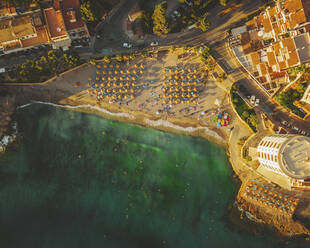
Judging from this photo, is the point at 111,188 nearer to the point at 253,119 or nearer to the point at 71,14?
the point at 253,119

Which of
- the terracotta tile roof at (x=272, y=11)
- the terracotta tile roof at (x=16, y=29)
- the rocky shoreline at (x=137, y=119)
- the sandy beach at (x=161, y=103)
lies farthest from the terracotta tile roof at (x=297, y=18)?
the terracotta tile roof at (x=16, y=29)

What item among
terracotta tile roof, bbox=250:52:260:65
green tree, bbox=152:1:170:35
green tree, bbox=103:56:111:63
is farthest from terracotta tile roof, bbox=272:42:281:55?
green tree, bbox=103:56:111:63

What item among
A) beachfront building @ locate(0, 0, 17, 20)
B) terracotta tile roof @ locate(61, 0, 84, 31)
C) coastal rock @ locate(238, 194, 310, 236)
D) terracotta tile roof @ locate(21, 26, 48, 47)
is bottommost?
coastal rock @ locate(238, 194, 310, 236)

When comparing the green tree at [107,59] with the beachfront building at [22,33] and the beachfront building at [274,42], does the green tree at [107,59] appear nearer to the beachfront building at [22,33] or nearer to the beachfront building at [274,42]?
the beachfront building at [22,33]

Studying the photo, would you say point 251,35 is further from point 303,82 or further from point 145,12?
point 145,12

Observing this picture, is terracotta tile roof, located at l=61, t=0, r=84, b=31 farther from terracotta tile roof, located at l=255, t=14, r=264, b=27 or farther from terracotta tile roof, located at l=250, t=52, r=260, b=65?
terracotta tile roof, located at l=255, t=14, r=264, b=27

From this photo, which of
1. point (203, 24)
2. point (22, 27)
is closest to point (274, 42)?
point (203, 24)
